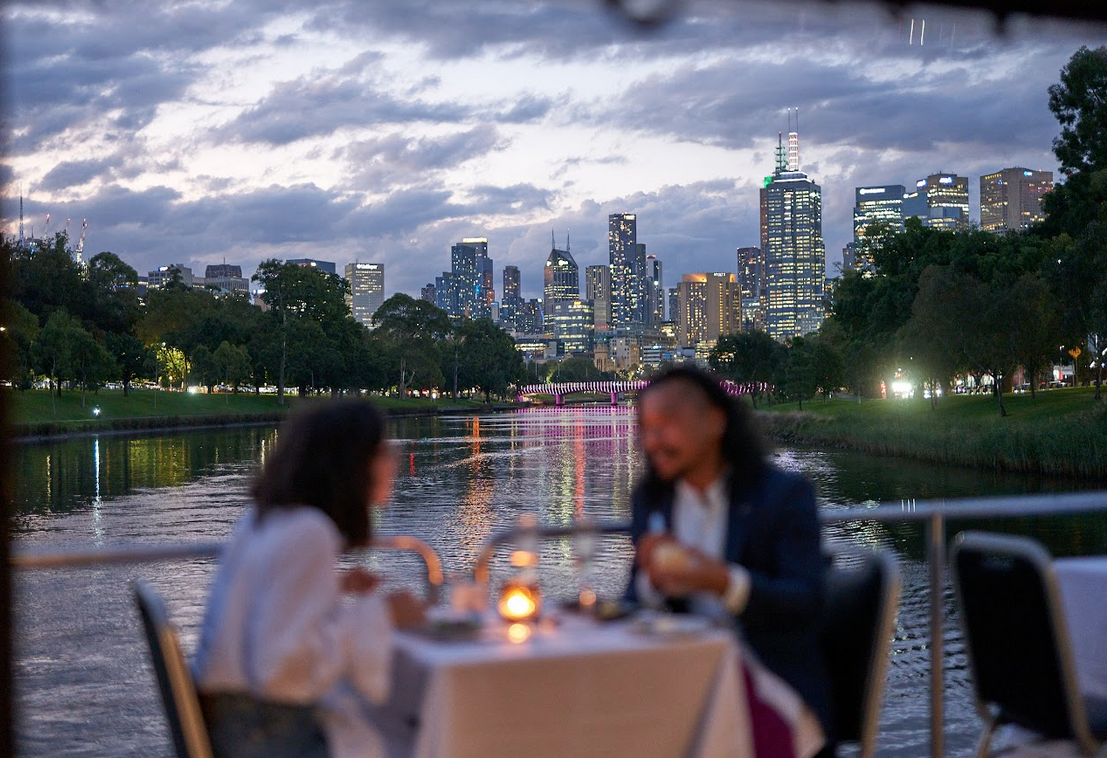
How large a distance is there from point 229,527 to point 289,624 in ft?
77.3

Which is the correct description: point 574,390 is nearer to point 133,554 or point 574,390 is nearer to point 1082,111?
point 1082,111

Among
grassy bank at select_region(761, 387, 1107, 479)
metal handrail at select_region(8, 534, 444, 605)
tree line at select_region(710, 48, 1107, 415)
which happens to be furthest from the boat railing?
tree line at select_region(710, 48, 1107, 415)

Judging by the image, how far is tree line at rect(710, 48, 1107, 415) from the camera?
35062 millimetres

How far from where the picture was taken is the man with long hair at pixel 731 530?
119 inches

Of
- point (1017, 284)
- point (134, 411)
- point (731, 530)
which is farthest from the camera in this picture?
point (134, 411)

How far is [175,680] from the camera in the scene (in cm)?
273

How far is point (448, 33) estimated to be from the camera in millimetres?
3295

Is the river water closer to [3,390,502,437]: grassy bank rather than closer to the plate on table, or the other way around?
the plate on table

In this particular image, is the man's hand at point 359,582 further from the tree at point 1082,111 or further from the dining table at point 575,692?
the tree at point 1082,111

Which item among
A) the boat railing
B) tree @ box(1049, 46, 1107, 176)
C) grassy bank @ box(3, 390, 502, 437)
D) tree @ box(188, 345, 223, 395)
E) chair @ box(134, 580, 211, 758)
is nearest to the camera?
chair @ box(134, 580, 211, 758)

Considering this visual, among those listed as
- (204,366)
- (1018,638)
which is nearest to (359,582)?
(1018,638)

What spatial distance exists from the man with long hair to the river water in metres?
1.58

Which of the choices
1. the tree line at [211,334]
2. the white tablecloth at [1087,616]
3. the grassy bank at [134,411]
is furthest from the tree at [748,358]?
the white tablecloth at [1087,616]

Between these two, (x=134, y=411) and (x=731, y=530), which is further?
(x=134, y=411)
